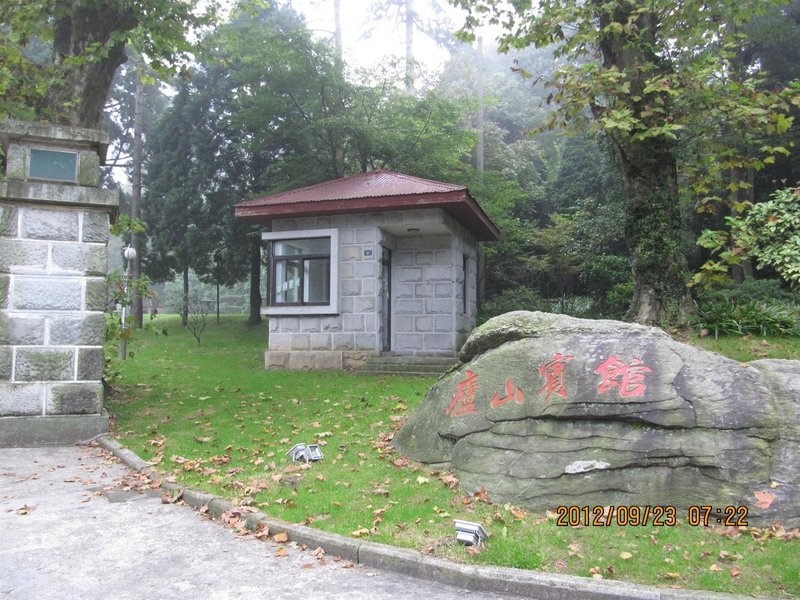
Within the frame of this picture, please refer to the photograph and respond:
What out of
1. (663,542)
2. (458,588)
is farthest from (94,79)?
(663,542)

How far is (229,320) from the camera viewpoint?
26547 mm

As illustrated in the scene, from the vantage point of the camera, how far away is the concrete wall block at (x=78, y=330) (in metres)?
7.41

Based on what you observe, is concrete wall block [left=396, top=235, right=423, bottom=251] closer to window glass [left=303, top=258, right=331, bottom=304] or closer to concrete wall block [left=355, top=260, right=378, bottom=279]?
concrete wall block [left=355, top=260, right=378, bottom=279]

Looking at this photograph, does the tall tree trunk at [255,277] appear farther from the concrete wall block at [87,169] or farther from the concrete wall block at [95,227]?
the concrete wall block at [95,227]

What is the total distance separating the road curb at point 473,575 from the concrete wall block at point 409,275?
934 centimetres

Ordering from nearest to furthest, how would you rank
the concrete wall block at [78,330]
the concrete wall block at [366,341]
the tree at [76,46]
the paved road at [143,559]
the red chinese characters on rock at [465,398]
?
1. the paved road at [143,559]
2. the red chinese characters on rock at [465,398]
3. the concrete wall block at [78,330]
4. the tree at [76,46]
5. the concrete wall block at [366,341]

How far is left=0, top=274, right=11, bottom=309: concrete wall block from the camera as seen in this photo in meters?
7.19

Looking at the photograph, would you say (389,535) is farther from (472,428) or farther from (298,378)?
(298,378)

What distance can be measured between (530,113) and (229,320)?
20.2m

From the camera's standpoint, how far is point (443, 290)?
13.4 metres

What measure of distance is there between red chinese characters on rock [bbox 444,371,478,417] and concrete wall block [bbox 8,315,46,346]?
5274mm

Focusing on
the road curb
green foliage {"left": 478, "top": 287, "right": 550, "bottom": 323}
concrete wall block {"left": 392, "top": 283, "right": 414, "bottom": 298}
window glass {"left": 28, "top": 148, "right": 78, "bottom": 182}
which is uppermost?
window glass {"left": 28, "top": 148, "right": 78, "bottom": 182}

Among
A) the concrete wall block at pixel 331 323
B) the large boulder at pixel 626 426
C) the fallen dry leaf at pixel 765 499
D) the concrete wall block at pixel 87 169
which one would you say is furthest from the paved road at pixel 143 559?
the concrete wall block at pixel 331 323

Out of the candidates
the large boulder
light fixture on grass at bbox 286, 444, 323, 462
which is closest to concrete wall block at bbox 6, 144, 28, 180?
light fixture on grass at bbox 286, 444, 323, 462
